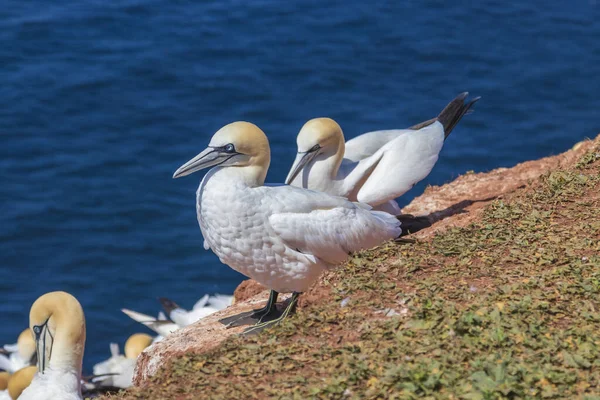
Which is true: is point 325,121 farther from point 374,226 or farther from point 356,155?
point 374,226

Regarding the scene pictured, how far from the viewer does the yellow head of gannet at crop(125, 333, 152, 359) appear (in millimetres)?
9648

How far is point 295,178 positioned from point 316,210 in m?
1.81

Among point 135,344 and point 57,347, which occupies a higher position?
point 57,347

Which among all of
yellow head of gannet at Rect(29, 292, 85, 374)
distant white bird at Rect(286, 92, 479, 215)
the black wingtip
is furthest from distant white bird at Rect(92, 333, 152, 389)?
yellow head of gannet at Rect(29, 292, 85, 374)

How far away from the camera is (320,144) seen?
25.7ft

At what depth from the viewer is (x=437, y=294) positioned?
5211 mm

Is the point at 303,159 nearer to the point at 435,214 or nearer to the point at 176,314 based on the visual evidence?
the point at 435,214

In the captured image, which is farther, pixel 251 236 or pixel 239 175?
pixel 239 175

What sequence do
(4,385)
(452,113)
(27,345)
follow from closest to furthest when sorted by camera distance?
(452,113) → (4,385) → (27,345)

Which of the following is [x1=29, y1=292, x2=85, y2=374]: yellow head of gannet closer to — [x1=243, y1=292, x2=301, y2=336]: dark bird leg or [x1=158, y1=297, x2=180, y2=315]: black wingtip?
[x1=243, y1=292, x2=301, y2=336]: dark bird leg

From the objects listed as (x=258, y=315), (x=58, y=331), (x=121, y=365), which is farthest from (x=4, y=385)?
(x=258, y=315)

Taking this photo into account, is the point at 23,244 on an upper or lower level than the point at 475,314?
lower

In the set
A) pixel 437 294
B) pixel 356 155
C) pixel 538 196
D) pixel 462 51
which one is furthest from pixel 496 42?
pixel 437 294

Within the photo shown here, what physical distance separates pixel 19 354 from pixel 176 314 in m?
1.69
